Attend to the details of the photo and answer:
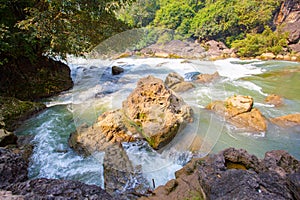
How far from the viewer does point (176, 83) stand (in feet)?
12.7

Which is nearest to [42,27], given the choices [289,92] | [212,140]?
[212,140]

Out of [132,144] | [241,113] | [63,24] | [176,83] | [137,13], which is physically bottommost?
[241,113]

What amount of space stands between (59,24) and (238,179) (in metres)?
4.53

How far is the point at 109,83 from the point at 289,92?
5.90 metres

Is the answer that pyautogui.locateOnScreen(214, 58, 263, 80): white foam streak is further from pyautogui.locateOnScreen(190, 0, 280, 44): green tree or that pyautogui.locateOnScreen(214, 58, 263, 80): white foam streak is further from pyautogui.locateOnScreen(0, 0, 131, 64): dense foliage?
pyautogui.locateOnScreen(190, 0, 280, 44): green tree

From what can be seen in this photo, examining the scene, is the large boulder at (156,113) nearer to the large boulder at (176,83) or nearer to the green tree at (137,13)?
the large boulder at (176,83)

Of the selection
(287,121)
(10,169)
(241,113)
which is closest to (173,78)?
(241,113)

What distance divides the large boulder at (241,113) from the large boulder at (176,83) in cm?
81

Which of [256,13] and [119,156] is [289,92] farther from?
[256,13]

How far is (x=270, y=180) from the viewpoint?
1.41 meters

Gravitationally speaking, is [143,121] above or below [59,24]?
below

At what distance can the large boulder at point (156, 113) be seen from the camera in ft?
7.86

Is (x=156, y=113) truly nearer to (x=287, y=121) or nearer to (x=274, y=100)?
(x=287, y=121)

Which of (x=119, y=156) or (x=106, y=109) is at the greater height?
(x=106, y=109)
